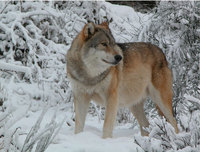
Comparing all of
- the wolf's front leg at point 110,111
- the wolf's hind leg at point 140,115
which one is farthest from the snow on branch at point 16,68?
the wolf's hind leg at point 140,115

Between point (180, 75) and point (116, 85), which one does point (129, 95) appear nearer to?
point (116, 85)

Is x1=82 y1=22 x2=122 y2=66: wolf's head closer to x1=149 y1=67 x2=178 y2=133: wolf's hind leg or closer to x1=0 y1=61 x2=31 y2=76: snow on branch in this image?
x1=149 y1=67 x2=178 y2=133: wolf's hind leg

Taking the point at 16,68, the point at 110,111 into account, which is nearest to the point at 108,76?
the point at 110,111

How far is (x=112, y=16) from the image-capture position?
9500 millimetres

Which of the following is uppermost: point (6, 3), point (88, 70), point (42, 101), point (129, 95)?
point (6, 3)

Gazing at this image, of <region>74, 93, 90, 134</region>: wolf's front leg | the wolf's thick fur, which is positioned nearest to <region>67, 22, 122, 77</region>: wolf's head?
the wolf's thick fur

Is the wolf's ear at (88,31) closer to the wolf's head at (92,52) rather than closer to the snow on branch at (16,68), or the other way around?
the wolf's head at (92,52)

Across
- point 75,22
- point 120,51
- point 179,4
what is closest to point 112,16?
point 75,22

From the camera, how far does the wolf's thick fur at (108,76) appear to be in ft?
17.4

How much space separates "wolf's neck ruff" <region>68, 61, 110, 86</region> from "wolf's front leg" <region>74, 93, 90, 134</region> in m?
0.21

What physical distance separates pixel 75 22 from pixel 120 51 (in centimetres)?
321

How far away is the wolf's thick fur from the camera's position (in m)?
5.31

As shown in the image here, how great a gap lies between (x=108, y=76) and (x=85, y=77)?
1.07 ft

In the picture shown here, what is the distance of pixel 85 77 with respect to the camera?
17.6 feet
